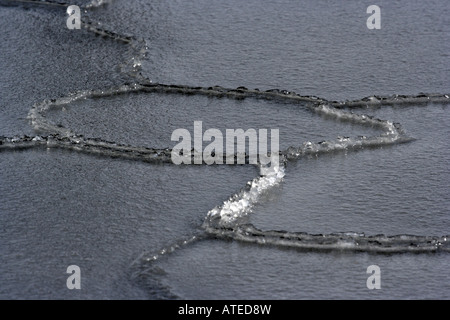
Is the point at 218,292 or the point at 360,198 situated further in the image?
the point at 360,198

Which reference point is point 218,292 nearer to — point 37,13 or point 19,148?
point 19,148

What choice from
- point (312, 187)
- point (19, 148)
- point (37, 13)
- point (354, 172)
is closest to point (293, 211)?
point (312, 187)

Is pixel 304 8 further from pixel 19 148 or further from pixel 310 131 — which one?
pixel 19 148

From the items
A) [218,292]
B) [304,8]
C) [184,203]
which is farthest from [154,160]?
[304,8]
